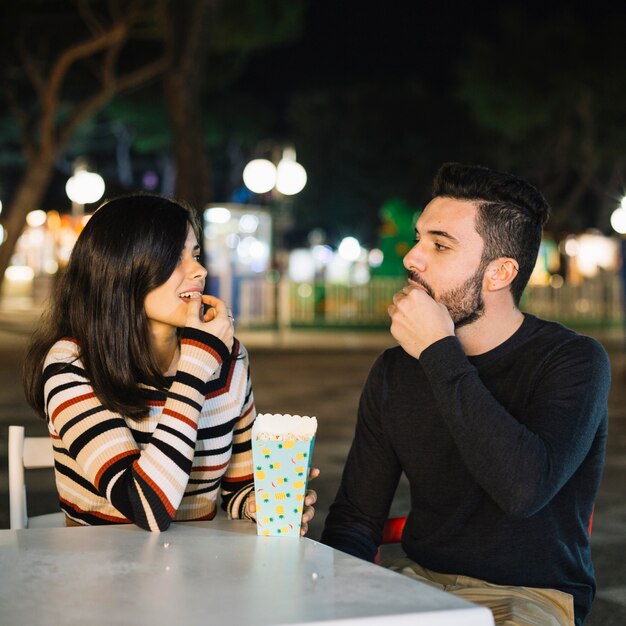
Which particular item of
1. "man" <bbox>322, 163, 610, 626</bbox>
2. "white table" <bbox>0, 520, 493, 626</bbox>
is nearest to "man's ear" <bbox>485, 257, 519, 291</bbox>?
"man" <bbox>322, 163, 610, 626</bbox>

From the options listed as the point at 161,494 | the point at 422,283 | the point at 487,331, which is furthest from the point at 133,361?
the point at 487,331

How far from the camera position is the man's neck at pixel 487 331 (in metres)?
2.71

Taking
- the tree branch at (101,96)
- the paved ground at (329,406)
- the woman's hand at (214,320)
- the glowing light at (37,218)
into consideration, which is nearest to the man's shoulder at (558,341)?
the woman's hand at (214,320)

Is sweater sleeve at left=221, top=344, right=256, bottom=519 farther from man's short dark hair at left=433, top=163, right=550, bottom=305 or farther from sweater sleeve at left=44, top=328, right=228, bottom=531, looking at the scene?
man's short dark hair at left=433, top=163, right=550, bottom=305

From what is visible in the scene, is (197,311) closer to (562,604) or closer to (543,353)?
(543,353)

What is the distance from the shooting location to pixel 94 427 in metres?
2.64

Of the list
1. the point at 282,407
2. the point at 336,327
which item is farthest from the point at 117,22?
the point at 282,407

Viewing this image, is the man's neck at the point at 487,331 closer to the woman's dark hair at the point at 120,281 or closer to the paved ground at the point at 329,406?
the woman's dark hair at the point at 120,281

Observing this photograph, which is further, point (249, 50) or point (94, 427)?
point (249, 50)

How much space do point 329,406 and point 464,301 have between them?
7.75 meters

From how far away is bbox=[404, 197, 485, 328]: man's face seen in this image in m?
2.70

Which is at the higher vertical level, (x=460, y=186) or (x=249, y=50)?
(x=249, y=50)

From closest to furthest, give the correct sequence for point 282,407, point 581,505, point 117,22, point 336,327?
point 581,505 < point 282,407 < point 117,22 < point 336,327

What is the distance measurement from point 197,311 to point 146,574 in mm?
897
